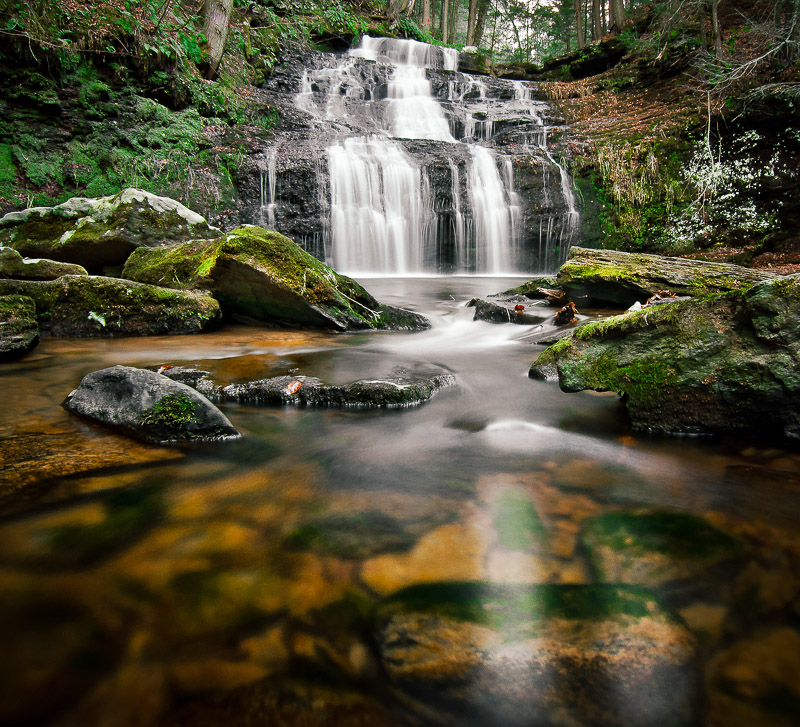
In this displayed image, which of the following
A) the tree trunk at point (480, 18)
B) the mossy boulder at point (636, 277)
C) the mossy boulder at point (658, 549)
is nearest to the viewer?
the mossy boulder at point (658, 549)

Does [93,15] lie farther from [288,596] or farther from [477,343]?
[288,596]

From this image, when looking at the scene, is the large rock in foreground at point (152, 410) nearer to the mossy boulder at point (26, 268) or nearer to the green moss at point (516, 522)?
the green moss at point (516, 522)

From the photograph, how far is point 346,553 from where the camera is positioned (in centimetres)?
167

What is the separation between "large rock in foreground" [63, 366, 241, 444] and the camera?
247 cm

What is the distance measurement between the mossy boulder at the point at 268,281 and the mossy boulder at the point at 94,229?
109cm

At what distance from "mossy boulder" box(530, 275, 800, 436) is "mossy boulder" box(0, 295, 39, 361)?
4.59m

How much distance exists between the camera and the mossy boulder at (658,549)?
1.56 meters

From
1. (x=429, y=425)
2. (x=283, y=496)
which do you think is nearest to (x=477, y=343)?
(x=429, y=425)

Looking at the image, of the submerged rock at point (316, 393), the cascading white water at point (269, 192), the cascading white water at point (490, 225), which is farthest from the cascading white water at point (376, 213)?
the submerged rock at point (316, 393)

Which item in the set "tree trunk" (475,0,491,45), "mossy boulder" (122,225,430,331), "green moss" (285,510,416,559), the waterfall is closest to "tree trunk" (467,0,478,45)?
"tree trunk" (475,0,491,45)

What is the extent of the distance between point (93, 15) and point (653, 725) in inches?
666

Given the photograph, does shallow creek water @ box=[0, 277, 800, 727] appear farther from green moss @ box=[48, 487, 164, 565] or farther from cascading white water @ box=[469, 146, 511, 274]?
cascading white water @ box=[469, 146, 511, 274]

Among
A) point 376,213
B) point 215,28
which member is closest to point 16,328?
point 376,213

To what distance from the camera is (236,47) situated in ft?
54.8
